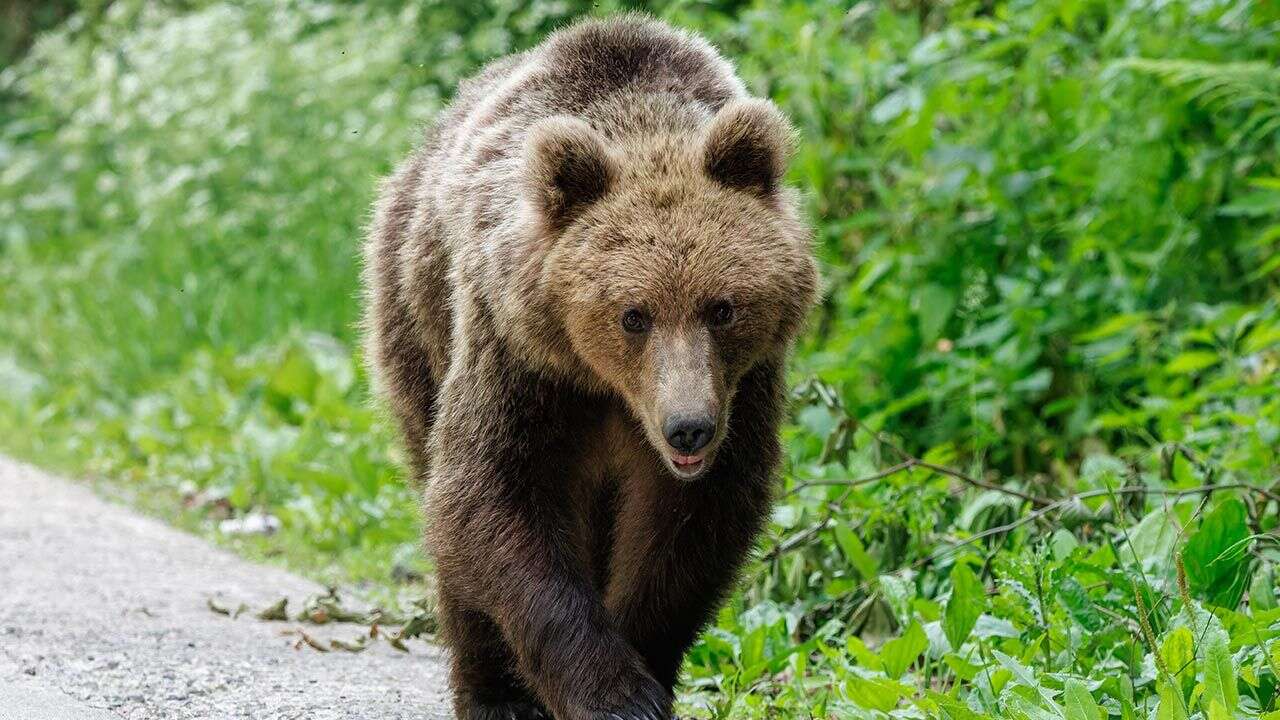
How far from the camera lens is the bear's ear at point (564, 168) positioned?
13.1 feet

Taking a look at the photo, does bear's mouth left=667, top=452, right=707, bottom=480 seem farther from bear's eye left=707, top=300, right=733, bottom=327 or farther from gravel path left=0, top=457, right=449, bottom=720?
gravel path left=0, top=457, right=449, bottom=720

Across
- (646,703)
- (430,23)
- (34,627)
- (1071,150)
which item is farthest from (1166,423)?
(430,23)

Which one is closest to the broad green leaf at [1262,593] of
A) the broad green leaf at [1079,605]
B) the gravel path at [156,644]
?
the broad green leaf at [1079,605]

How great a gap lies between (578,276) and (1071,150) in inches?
148

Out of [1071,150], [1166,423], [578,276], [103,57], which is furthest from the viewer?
[103,57]

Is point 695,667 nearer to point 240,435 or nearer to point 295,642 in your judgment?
point 295,642

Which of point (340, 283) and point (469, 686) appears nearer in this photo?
point (469, 686)

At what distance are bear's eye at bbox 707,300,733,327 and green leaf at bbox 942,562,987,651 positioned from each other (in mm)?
1110

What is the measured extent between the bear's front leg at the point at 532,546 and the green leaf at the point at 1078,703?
1018 millimetres

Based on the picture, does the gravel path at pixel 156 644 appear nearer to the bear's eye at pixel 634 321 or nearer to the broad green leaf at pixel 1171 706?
the bear's eye at pixel 634 321

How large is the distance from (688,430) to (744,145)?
2.66 feet

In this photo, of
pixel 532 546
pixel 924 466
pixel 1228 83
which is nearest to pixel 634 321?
pixel 532 546

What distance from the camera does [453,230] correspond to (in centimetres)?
453

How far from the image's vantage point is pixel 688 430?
3695 millimetres
